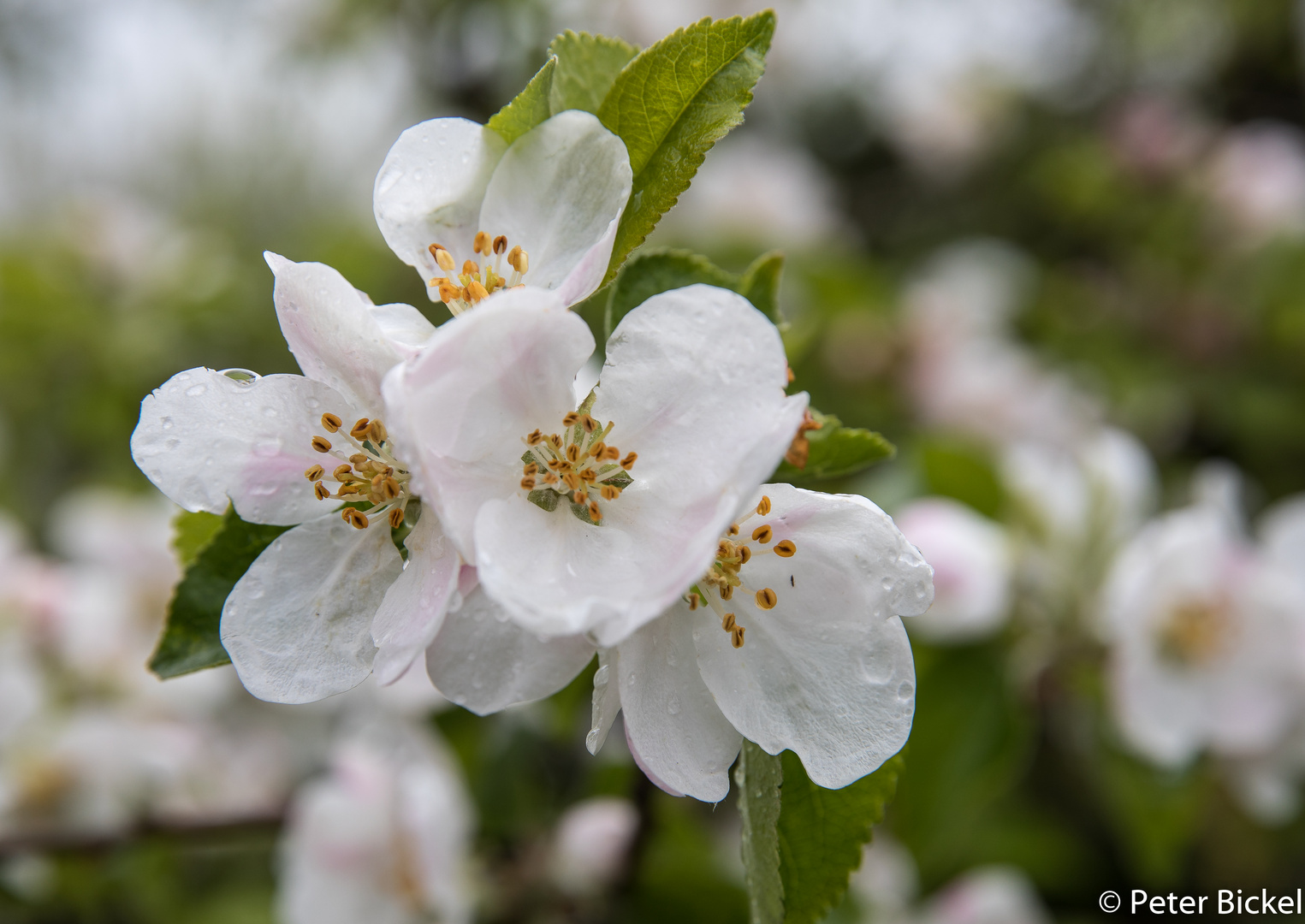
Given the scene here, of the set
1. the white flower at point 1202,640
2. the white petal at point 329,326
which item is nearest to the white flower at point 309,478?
the white petal at point 329,326

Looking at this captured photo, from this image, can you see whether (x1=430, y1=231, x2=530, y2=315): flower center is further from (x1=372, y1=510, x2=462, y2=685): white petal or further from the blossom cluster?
(x1=372, y1=510, x2=462, y2=685): white petal

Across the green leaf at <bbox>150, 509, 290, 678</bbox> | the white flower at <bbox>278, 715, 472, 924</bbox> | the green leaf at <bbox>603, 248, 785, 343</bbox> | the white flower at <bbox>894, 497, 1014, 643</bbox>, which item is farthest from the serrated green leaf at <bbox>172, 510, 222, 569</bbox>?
the white flower at <bbox>894, 497, 1014, 643</bbox>

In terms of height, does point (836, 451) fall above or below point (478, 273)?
below

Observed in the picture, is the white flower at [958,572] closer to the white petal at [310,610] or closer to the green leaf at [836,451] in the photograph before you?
the green leaf at [836,451]

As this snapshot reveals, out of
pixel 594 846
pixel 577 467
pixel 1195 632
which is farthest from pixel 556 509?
pixel 1195 632

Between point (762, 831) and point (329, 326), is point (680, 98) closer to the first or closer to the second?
point (329, 326)
